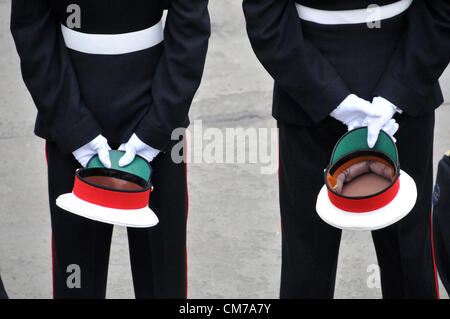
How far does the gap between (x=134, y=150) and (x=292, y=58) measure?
492 millimetres

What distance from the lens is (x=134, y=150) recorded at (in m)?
2.56

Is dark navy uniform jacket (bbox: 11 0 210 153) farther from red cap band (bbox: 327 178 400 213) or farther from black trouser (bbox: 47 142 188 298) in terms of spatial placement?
red cap band (bbox: 327 178 400 213)

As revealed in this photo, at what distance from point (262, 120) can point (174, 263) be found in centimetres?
170

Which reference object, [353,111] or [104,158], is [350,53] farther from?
[104,158]

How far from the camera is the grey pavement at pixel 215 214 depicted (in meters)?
3.39

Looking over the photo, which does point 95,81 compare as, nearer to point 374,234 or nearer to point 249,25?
point 249,25

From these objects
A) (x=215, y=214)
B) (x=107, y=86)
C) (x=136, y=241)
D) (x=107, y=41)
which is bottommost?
(x=215, y=214)

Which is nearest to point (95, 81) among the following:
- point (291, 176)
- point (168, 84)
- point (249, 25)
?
point (168, 84)

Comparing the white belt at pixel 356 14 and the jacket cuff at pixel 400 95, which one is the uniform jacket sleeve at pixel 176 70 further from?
the jacket cuff at pixel 400 95

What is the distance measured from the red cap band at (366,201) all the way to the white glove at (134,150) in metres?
0.52

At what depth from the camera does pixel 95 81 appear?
2.56m

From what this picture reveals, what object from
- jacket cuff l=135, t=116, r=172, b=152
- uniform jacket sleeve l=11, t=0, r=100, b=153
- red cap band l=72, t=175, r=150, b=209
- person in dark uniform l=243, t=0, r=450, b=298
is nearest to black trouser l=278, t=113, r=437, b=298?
person in dark uniform l=243, t=0, r=450, b=298

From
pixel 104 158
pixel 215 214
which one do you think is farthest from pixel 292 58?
pixel 215 214

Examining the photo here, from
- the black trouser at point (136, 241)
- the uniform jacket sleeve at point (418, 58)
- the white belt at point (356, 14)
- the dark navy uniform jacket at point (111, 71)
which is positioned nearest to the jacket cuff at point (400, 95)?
the uniform jacket sleeve at point (418, 58)
